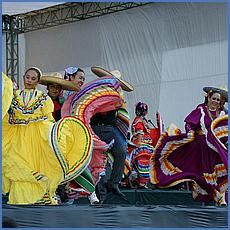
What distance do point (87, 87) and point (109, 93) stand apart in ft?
0.62

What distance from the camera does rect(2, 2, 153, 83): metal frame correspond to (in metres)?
14.9

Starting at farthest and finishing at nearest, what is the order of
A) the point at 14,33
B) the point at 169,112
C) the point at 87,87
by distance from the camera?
the point at 14,33, the point at 169,112, the point at 87,87

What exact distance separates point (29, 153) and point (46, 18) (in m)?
11.5

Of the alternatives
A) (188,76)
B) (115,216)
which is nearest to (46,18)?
(188,76)

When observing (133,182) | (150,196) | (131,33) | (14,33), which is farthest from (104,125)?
(14,33)

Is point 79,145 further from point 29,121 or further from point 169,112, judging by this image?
point 169,112

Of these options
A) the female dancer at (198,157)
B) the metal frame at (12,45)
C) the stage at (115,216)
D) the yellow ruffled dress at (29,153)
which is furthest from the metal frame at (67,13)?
the stage at (115,216)

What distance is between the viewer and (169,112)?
13672mm

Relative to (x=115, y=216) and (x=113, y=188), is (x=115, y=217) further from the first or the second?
(x=113, y=188)

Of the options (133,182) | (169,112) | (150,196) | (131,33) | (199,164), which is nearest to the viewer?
(199,164)

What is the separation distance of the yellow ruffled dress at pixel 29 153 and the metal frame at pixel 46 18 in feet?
32.4

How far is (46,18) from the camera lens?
16.0 m

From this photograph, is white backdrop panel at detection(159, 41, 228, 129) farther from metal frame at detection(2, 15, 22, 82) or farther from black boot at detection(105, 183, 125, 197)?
black boot at detection(105, 183, 125, 197)

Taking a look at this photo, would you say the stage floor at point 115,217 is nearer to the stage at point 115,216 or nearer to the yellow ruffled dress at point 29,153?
the stage at point 115,216
